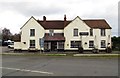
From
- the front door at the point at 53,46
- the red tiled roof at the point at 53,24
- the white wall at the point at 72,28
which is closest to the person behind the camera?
the white wall at the point at 72,28

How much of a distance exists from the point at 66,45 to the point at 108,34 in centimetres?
925

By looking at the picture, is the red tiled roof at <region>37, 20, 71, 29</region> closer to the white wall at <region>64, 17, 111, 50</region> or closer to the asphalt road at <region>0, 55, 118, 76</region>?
the white wall at <region>64, 17, 111, 50</region>

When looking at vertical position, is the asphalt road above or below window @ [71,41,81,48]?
below

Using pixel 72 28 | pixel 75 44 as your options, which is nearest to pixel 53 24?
pixel 72 28

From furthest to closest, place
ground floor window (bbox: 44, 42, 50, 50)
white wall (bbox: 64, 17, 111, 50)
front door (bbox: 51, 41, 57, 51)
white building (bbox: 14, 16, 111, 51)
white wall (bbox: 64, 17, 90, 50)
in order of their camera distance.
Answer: front door (bbox: 51, 41, 57, 51) → ground floor window (bbox: 44, 42, 50, 50) → white wall (bbox: 64, 17, 90, 50) → white building (bbox: 14, 16, 111, 51) → white wall (bbox: 64, 17, 111, 50)

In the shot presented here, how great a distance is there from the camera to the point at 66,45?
208 feet

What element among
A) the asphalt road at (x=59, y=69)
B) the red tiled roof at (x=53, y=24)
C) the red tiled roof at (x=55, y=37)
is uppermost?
the red tiled roof at (x=53, y=24)

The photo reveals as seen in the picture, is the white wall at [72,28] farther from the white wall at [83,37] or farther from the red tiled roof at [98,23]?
the red tiled roof at [98,23]

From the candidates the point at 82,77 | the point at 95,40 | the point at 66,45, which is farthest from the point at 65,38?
the point at 82,77

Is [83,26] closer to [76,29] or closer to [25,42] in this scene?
[76,29]

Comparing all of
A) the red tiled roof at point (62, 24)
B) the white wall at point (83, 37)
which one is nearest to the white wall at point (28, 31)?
the red tiled roof at point (62, 24)

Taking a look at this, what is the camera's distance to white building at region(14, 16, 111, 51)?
63.1 meters

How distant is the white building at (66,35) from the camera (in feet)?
207

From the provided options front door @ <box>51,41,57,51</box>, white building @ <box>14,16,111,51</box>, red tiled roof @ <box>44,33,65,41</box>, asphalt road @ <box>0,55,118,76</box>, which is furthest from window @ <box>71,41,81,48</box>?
asphalt road @ <box>0,55,118,76</box>
